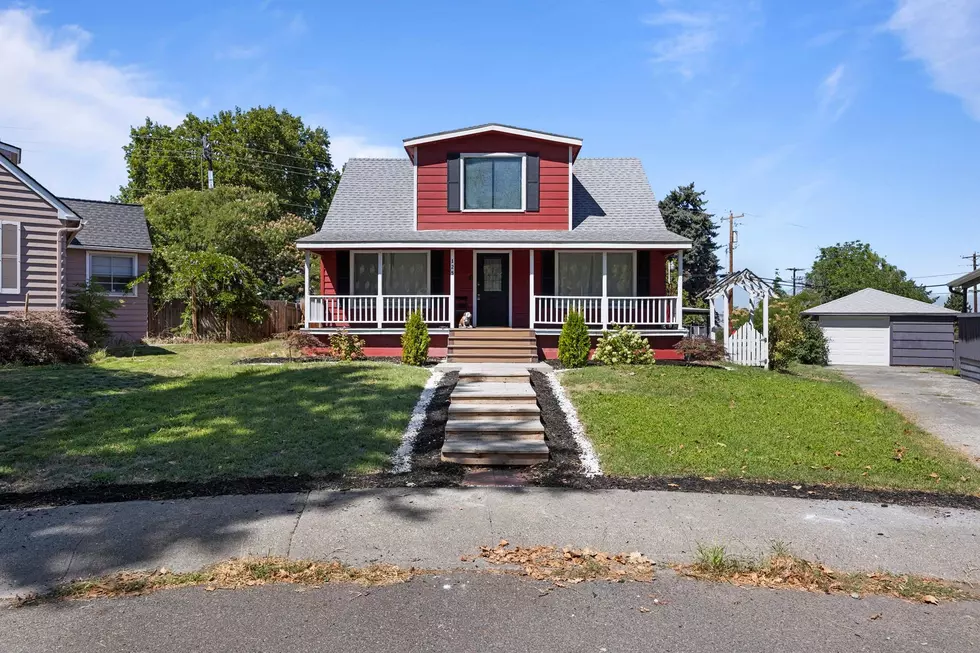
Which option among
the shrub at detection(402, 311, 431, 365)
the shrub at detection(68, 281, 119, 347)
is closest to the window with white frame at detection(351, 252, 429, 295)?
the shrub at detection(402, 311, 431, 365)

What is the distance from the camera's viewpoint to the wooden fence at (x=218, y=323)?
69.1ft

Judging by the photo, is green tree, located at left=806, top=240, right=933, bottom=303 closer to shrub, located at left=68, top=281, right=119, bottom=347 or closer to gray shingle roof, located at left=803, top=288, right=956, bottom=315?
gray shingle roof, located at left=803, top=288, right=956, bottom=315

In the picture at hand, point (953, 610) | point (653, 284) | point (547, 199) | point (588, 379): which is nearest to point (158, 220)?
point (547, 199)

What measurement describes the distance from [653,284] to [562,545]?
1321 centimetres

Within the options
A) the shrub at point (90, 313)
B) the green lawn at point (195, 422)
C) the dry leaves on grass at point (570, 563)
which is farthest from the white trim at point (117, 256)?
the dry leaves on grass at point (570, 563)

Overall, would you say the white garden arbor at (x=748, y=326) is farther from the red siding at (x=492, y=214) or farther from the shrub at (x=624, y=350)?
the red siding at (x=492, y=214)

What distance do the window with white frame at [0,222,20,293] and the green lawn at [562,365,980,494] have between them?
1267 centimetres

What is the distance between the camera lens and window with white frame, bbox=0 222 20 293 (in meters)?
14.0

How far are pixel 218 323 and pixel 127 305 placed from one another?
8.97 feet

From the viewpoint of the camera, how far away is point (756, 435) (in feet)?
24.7

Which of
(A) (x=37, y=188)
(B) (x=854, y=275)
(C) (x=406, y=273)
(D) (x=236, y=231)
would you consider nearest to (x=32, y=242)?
(A) (x=37, y=188)

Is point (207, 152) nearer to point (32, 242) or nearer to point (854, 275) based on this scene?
point (32, 242)

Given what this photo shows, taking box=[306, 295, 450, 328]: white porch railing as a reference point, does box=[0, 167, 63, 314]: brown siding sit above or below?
above

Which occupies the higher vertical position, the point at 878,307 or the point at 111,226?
the point at 111,226
